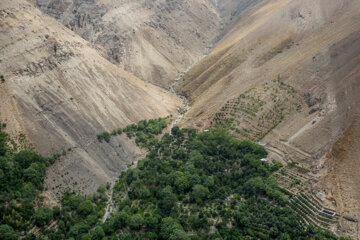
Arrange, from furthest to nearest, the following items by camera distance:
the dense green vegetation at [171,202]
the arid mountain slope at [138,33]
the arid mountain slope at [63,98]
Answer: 1. the arid mountain slope at [138,33]
2. the arid mountain slope at [63,98]
3. the dense green vegetation at [171,202]

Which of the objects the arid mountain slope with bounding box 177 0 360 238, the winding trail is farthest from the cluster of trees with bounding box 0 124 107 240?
the arid mountain slope with bounding box 177 0 360 238

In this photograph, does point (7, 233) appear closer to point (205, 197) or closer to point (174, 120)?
point (205, 197)

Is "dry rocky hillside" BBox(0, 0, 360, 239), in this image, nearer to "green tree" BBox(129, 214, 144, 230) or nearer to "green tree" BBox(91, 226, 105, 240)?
"green tree" BBox(91, 226, 105, 240)

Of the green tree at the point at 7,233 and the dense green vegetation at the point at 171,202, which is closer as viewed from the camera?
the green tree at the point at 7,233

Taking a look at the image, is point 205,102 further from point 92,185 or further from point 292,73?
point 92,185

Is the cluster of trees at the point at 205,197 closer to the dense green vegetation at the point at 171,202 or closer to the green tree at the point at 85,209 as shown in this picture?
the dense green vegetation at the point at 171,202

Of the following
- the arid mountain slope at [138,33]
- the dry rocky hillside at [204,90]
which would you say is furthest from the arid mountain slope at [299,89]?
the arid mountain slope at [138,33]

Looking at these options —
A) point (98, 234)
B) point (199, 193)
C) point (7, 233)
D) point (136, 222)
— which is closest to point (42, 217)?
point (7, 233)
